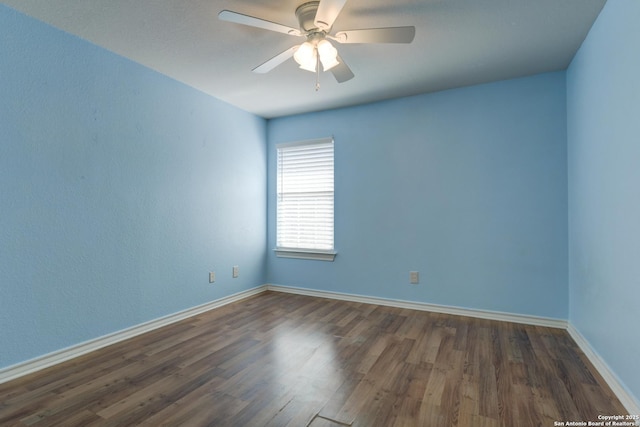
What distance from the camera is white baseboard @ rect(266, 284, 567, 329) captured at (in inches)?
114

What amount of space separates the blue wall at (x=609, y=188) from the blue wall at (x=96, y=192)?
11.2 feet

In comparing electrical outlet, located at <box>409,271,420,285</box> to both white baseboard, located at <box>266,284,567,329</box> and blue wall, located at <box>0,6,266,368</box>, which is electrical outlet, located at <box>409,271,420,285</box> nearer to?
white baseboard, located at <box>266,284,567,329</box>

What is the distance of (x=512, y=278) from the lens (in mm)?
3023

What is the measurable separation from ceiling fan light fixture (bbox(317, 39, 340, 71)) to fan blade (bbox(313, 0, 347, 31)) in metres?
0.12

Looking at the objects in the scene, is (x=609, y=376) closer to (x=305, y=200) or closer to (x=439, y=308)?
(x=439, y=308)

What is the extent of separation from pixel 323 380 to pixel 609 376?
175 cm

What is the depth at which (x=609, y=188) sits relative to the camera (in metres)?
1.95

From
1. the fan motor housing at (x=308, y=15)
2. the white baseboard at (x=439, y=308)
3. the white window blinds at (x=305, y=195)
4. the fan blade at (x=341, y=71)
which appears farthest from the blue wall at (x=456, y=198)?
the fan motor housing at (x=308, y=15)

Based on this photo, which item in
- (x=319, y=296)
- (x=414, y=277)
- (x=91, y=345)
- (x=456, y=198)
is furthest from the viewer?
(x=319, y=296)

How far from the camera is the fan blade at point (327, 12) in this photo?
1617mm

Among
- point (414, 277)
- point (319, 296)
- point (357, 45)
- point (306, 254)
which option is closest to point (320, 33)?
point (357, 45)

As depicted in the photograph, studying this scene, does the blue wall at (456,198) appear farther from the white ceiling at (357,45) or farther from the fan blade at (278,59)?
the fan blade at (278,59)

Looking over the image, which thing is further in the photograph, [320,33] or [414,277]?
[414,277]

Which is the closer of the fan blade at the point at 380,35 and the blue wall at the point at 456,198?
the fan blade at the point at 380,35
